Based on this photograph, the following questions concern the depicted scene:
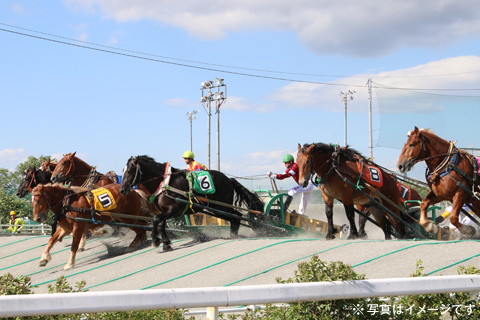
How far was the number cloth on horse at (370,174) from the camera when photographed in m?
12.6

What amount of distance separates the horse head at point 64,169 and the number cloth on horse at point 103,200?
60.1 inches

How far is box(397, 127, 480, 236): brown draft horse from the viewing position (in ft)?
36.0

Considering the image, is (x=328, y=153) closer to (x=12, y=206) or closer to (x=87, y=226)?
(x=87, y=226)

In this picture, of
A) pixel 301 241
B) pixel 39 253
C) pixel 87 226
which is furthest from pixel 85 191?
pixel 301 241

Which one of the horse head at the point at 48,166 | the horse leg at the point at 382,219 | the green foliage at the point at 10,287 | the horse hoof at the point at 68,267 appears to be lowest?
the horse hoof at the point at 68,267

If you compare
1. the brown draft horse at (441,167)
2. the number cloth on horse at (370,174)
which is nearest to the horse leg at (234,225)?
the number cloth on horse at (370,174)

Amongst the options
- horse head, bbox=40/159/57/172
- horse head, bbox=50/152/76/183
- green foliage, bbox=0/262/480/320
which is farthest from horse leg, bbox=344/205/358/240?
horse head, bbox=40/159/57/172

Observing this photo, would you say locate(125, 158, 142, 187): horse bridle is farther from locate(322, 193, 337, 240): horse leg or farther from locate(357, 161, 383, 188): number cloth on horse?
locate(357, 161, 383, 188): number cloth on horse

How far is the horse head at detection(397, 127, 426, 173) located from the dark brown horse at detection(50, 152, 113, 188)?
8040 mm

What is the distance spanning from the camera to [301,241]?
11883 mm

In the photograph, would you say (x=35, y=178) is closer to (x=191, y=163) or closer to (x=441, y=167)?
(x=191, y=163)

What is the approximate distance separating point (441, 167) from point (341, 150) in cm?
222

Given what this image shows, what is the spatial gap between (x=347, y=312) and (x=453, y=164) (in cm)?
697

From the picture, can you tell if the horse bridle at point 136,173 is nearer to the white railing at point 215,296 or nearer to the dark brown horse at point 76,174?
the dark brown horse at point 76,174
